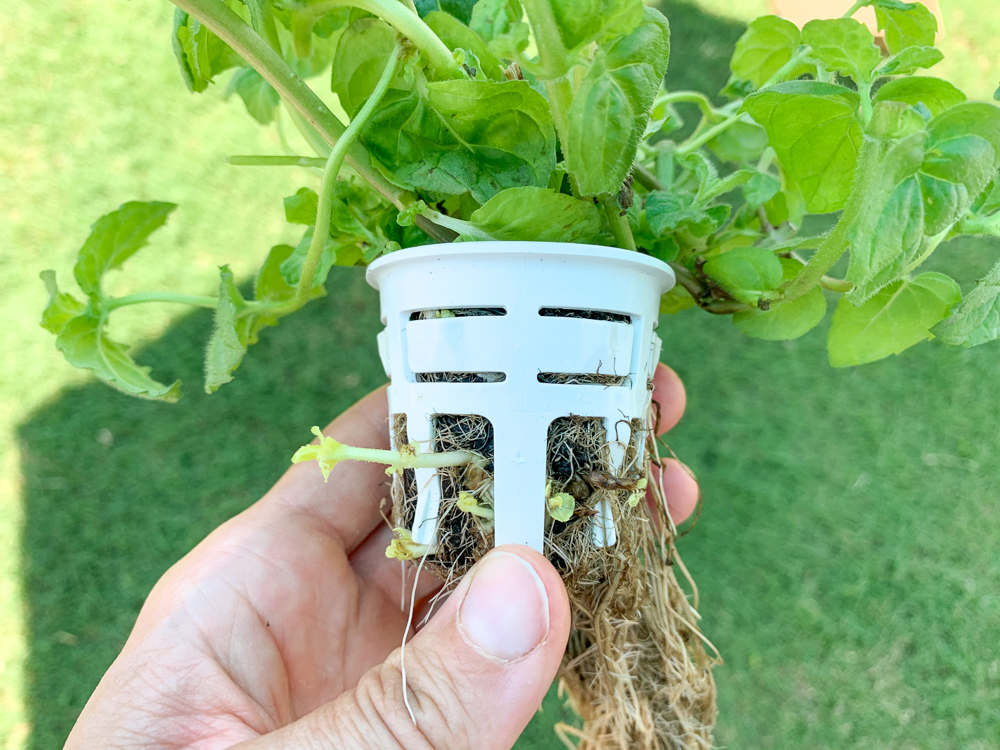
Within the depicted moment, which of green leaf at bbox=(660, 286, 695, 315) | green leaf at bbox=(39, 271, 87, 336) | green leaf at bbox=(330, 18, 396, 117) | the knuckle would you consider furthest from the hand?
green leaf at bbox=(330, 18, 396, 117)

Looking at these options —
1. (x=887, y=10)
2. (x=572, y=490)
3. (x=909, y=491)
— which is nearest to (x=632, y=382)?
(x=572, y=490)

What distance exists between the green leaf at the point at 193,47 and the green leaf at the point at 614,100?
0.89ft

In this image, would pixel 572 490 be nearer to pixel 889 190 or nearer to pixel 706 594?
pixel 889 190

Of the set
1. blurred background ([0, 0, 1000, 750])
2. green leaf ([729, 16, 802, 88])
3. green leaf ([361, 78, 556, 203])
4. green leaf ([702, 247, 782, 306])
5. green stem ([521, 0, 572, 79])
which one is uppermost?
green stem ([521, 0, 572, 79])

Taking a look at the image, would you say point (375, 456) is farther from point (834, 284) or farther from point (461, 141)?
point (834, 284)

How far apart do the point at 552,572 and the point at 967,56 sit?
127 cm

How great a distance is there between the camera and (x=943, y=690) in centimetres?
101

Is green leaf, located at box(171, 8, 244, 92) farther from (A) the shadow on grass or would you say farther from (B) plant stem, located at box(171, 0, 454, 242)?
(A) the shadow on grass

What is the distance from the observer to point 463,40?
1.49ft

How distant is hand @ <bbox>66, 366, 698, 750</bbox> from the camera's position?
0.47 meters

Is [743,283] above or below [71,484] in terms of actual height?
above

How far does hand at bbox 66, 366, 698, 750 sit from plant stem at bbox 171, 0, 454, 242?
283mm

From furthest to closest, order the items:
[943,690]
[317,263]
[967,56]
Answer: [967,56] → [943,690] → [317,263]

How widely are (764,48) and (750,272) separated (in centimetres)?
26
